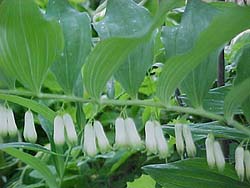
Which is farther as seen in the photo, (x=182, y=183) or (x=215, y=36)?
(x=182, y=183)

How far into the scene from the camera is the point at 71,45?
0.67 meters

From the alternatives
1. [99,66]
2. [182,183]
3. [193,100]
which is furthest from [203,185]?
[99,66]

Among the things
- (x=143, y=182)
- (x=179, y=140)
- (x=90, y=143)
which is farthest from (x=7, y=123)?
(x=143, y=182)

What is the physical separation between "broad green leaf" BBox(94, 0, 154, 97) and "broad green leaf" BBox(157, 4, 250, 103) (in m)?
0.04

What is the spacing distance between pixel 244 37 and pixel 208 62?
0.37m

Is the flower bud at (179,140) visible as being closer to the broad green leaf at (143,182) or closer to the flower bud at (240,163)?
the flower bud at (240,163)

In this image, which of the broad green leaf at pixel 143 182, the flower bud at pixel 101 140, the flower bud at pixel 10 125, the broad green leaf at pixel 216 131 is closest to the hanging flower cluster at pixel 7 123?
the flower bud at pixel 10 125

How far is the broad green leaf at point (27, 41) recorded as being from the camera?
1.92ft

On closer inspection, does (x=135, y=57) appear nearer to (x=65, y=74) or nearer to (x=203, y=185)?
(x=65, y=74)

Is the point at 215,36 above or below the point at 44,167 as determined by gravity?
above

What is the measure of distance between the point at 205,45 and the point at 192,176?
0.26m

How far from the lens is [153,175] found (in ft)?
2.36

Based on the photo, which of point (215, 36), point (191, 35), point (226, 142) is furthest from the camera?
point (226, 142)

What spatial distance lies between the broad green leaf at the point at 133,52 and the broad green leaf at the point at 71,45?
26 millimetres
